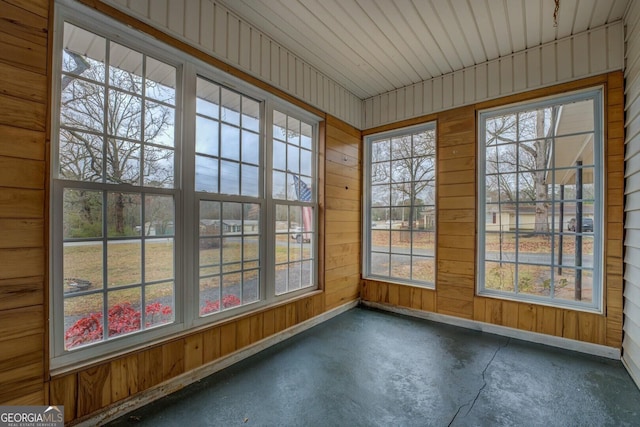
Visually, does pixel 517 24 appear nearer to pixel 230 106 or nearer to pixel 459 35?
pixel 459 35

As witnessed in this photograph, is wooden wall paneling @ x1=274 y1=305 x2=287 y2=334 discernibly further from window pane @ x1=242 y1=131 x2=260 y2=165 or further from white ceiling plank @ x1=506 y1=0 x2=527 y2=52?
white ceiling plank @ x1=506 y1=0 x2=527 y2=52

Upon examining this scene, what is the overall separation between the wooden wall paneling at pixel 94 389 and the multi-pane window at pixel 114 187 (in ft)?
0.58

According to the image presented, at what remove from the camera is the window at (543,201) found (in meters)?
2.62

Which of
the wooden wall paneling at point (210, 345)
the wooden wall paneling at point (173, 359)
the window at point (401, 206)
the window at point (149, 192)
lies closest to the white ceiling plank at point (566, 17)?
the window at point (401, 206)

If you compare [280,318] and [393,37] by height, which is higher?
[393,37]

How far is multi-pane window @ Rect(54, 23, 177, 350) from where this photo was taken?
5.35 ft

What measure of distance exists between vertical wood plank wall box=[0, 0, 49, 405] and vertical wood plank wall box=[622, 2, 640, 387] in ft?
12.8

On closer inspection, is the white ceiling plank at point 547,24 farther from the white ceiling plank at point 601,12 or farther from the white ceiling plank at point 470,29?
the white ceiling plank at point 470,29

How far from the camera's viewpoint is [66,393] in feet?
5.07

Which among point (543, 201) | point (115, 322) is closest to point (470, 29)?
point (543, 201)

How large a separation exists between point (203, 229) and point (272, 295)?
1000 millimetres

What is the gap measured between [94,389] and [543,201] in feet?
13.1

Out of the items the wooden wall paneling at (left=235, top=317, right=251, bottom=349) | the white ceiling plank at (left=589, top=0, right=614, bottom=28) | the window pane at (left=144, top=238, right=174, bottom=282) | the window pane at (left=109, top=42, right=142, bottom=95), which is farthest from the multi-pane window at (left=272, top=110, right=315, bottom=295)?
the white ceiling plank at (left=589, top=0, right=614, bottom=28)

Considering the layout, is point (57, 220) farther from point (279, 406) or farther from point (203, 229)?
point (279, 406)
